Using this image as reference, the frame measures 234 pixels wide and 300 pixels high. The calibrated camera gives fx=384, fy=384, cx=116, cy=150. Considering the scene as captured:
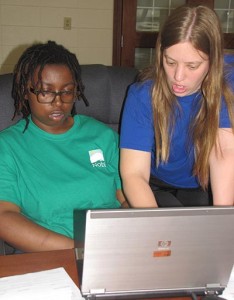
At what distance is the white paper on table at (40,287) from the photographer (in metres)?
0.83

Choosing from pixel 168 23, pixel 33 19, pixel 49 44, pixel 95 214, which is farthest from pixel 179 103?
pixel 33 19

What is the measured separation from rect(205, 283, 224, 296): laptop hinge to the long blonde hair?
0.47 m

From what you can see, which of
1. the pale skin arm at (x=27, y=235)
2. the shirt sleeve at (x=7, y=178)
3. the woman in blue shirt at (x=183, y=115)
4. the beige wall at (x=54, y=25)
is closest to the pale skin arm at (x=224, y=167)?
the woman in blue shirt at (x=183, y=115)

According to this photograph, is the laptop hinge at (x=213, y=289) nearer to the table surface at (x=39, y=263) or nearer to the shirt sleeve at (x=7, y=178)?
the table surface at (x=39, y=263)

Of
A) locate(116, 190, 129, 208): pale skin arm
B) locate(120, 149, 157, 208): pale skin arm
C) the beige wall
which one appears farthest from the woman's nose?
the beige wall

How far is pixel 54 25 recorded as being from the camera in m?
3.24

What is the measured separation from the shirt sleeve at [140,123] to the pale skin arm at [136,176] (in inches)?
1.0

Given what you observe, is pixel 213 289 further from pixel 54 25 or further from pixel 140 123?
pixel 54 25

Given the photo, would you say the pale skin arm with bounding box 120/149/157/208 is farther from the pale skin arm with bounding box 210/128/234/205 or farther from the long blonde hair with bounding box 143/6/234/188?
the pale skin arm with bounding box 210/128/234/205

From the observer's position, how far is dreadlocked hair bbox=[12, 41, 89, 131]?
4.25ft

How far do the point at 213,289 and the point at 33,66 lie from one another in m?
0.89

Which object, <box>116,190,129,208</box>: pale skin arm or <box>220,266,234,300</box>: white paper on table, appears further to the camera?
<box>116,190,129,208</box>: pale skin arm

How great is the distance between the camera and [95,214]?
2.35 ft

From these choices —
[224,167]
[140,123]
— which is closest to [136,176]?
[140,123]
